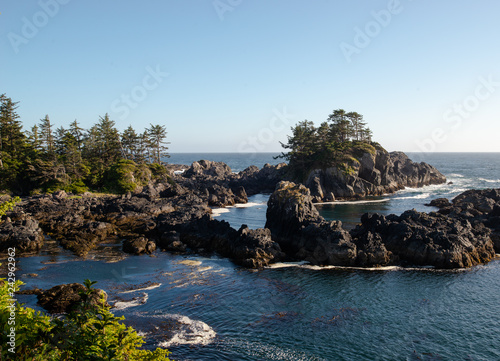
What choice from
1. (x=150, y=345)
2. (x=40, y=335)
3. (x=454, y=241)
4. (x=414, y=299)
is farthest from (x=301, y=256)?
(x=40, y=335)

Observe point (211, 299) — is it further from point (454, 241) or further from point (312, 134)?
point (312, 134)

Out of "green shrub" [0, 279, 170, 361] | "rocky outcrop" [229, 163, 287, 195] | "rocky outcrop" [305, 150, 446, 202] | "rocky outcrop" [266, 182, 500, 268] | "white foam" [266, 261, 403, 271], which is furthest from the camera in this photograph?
"rocky outcrop" [229, 163, 287, 195]

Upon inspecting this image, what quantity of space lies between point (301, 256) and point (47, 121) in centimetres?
9749

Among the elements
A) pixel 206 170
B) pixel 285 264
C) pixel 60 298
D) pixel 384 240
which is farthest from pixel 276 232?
pixel 206 170

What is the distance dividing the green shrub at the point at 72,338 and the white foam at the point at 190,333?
13068 millimetres

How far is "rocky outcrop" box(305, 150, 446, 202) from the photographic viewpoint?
99.8 meters

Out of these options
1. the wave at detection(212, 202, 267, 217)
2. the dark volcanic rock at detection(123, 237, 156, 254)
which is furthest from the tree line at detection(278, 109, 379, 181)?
the dark volcanic rock at detection(123, 237, 156, 254)

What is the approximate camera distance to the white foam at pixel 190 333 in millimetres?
25141

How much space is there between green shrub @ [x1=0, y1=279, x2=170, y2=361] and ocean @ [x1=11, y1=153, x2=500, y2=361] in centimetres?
1216

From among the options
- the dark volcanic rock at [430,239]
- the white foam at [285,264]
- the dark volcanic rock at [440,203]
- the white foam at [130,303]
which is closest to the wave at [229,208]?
the white foam at [285,264]

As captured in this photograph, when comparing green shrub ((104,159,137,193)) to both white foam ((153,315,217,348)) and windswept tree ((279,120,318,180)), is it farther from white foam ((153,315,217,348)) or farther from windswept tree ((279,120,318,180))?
white foam ((153,315,217,348))

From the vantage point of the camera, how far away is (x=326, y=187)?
102m

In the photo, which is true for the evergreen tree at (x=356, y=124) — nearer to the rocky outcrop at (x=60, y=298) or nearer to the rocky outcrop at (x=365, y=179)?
the rocky outcrop at (x=365, y=179)

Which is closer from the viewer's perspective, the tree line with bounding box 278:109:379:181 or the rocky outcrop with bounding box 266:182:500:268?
the rocky outcrop with bounding box 266:182:500:268
